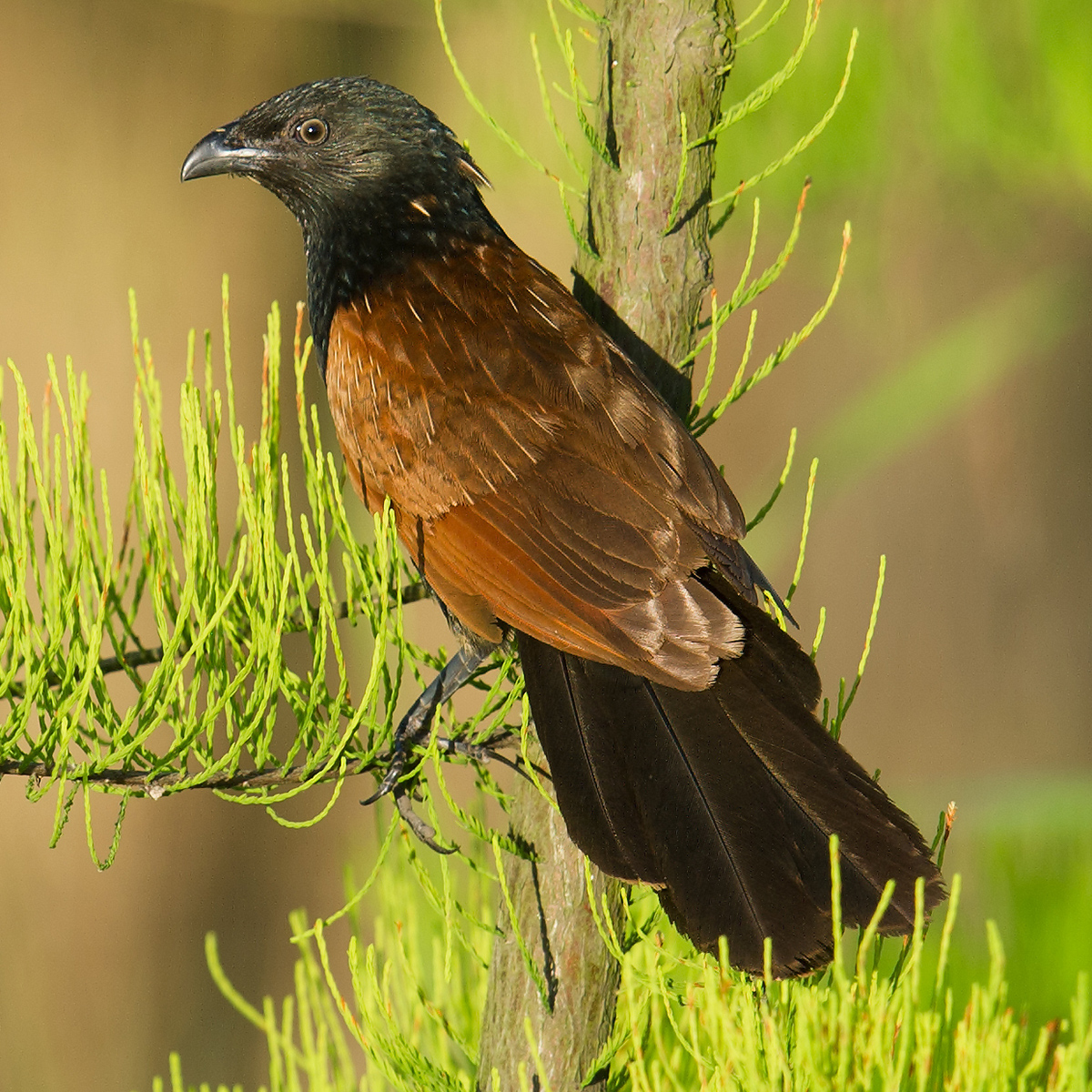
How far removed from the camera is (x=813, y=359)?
301 centimetres

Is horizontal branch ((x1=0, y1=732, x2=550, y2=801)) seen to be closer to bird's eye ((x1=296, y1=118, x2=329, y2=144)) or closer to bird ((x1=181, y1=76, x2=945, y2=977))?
bird ((x1=181, y1=76, x2=945, y2=977))

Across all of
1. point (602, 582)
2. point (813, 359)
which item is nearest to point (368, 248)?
point (602, 582)

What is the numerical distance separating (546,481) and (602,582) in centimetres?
10

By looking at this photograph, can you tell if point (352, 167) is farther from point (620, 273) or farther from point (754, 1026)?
point (754, 1026)

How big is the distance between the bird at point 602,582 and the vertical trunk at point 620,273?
0.24 feet

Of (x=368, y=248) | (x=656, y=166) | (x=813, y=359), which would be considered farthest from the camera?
(x=813, y=359)

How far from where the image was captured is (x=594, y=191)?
3.01 feet

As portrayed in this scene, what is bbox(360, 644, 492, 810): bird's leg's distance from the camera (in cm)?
90

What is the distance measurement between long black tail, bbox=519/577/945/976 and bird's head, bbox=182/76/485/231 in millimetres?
539

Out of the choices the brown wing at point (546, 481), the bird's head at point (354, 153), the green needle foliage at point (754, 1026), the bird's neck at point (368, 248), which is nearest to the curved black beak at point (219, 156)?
the bird's head at point (354, 153)

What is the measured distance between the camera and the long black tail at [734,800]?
2.37 feet

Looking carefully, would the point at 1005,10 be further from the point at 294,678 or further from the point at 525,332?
the point at 294,678

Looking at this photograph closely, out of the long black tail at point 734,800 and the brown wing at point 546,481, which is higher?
the brown wing at point 546,481

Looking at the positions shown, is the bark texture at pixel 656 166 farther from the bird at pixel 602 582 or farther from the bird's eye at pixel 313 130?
the bird's eye at pixel 313 130
